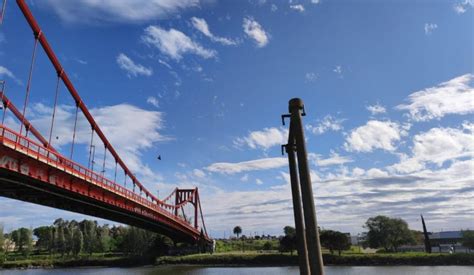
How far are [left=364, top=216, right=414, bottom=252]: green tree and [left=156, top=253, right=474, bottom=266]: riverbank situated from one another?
15339 millimetres

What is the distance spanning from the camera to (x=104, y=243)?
11144cm

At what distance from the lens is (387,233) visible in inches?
3310

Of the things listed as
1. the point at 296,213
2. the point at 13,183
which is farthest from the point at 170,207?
the point at 296,213

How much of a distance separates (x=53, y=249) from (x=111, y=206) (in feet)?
271

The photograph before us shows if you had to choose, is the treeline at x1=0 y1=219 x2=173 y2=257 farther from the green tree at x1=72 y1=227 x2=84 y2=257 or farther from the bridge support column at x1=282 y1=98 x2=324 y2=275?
the bridge support column at x1=282 y1=98 x2=324 y2=275

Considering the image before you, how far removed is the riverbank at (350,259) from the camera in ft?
205

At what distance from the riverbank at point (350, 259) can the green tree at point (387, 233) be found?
50.3 ft

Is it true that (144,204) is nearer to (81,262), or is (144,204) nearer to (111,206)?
(111,206)

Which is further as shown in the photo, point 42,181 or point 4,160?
point 42,181

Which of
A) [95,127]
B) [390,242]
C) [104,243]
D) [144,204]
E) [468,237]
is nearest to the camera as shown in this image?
[95,127]

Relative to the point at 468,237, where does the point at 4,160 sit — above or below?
above

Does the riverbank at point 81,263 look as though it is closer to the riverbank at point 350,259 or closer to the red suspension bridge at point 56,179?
the riverbank at point 350,259

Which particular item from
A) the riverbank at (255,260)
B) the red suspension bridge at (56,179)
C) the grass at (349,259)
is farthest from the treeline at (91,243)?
the red suspension bridge at (56,179)

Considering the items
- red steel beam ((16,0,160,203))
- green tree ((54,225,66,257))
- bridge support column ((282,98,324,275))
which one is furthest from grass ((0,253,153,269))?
bridge support column ((282,98,324,275))
